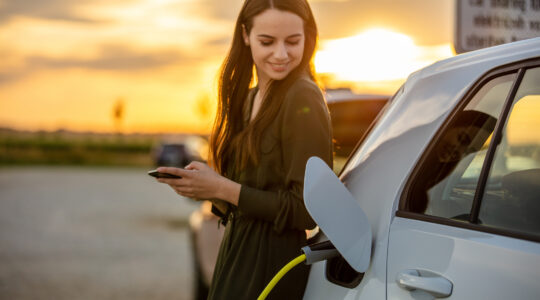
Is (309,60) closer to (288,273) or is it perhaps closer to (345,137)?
(288,273)

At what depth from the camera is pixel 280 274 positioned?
191 centimetres

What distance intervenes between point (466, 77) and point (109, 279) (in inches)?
261

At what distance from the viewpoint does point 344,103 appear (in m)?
4.22

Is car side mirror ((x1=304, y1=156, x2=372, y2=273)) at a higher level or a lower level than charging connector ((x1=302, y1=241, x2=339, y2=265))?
higher

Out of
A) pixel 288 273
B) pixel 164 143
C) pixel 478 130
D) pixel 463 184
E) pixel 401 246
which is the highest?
pixel 478 130

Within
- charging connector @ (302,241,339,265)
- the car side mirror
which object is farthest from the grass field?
the car side mirror

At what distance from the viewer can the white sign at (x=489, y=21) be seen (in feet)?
12.5

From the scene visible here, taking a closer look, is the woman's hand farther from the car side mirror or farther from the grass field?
the grass field

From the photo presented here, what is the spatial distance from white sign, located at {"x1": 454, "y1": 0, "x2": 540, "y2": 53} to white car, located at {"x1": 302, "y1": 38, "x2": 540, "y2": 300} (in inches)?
79.7


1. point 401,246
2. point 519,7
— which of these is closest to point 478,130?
point 401,246

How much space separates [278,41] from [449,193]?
2.57 ft

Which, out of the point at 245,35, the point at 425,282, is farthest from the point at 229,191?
the point at 425,282

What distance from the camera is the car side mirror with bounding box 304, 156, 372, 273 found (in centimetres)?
171

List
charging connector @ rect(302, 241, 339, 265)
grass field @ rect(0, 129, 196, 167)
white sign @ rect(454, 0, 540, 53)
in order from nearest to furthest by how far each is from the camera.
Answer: charging connector @ rect(302, 241, 339, 265) < white sign @ rect(454, 0, 540, 53) < grass field @ rect(0, 129, 196, 167)
